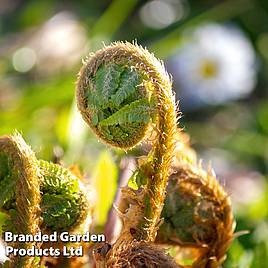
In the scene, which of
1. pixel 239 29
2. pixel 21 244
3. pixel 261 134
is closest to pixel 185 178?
pixel 21 244

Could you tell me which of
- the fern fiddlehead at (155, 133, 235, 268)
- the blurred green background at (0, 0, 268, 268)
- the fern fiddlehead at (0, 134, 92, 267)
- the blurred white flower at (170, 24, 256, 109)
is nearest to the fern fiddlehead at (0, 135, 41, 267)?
the fern fiddlehead at (0, 134, 92, 267)

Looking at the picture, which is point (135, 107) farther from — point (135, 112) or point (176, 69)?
point (176, 69)

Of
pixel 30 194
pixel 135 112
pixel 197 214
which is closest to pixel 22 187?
pixel 30 194

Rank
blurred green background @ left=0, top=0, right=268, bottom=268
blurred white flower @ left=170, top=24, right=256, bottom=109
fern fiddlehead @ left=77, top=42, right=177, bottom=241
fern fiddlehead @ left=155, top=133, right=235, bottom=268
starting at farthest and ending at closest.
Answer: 1. blurred white flower @ left=170, top=24, right=256, bottom=109
2. blurred green background @ left=0, top=0, right=268, bottom=268
3. fern fiddlehead @ left=155, top=133, right=235, bottom=268
4. fern fiddlehead @ left=77, top=42, right=177, bottom=241

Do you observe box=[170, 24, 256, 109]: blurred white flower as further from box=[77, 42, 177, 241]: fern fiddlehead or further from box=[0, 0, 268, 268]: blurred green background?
box=[77, 42, 177, 241]: fern fiddlehead

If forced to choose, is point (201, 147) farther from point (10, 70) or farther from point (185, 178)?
point (185, 178)

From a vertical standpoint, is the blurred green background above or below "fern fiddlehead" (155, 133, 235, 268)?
above

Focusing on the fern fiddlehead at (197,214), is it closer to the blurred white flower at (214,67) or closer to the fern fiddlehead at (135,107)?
the fern fiddlehead at (135,107)

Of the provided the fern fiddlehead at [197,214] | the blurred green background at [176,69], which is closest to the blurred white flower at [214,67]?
the blurred green background at [176,69]
